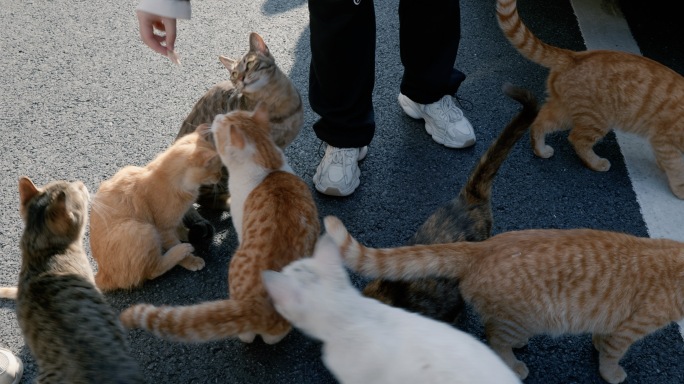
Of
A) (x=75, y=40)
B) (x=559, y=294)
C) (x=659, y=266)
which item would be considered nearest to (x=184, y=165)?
(x=559, y=294)

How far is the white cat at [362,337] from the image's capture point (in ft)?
4.42

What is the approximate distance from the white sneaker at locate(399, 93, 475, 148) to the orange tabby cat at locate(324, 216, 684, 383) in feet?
3.28

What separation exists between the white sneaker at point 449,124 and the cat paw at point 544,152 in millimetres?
298

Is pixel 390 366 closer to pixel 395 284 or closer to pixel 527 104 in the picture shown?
pixel 395 284

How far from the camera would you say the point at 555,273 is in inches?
65.2

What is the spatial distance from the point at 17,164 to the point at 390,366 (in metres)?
2.12

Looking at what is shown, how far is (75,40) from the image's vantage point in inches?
132

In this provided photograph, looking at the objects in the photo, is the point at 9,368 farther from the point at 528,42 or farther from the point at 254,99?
the point at 528,42

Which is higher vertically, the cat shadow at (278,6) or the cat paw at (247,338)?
the cat shadow at (278,6)

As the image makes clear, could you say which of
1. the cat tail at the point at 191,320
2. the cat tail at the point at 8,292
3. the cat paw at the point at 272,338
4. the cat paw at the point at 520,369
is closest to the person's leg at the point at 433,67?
the cat paw at the point at 520,369

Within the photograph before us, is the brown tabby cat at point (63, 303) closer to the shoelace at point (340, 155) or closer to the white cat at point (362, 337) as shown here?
the white cat at point (362, 337)

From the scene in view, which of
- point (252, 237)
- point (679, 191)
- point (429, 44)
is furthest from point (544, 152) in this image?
point (252, 237)

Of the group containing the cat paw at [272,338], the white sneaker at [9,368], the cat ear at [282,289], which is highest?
the cat ear at [282,289]

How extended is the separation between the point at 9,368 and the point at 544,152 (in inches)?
90.5
